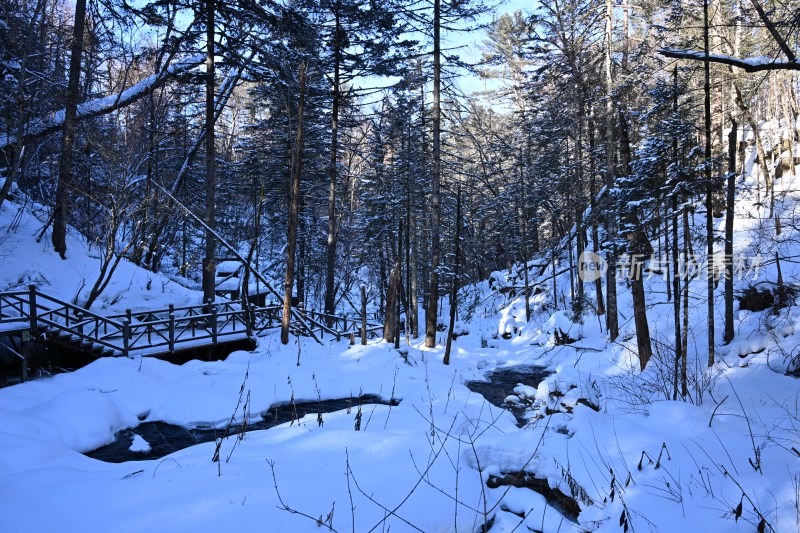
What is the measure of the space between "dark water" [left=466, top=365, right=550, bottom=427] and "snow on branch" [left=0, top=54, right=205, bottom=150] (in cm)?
1450

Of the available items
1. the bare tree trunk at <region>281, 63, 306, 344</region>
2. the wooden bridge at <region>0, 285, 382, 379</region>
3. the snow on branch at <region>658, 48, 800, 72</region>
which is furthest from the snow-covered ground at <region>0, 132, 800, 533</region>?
the snow on branch at <region>658, 48, 800, 72</region>

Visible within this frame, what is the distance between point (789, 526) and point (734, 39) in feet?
102

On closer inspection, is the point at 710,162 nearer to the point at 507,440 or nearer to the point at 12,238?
the point at 507,440

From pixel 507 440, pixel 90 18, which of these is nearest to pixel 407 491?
pixel 507 440

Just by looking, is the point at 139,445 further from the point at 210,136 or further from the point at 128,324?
the point at 210,136

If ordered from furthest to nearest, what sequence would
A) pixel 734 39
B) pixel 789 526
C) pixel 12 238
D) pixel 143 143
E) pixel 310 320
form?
pixel 734 39
pixel 143 143
pixel 310 320
pixel 12 238
pixel 789 526

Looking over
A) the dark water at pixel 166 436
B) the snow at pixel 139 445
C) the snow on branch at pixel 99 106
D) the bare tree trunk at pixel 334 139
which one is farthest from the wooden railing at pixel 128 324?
the snow on branch at pixel 99 106

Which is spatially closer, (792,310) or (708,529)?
(708,529)

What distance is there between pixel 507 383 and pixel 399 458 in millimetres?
9295

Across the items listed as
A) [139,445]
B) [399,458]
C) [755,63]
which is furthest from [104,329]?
[755,63]

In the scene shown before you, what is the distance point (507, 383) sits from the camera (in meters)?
12.9

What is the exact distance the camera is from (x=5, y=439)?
14.2 feet

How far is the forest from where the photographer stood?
443cm

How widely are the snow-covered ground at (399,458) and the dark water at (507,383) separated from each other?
655 mm
